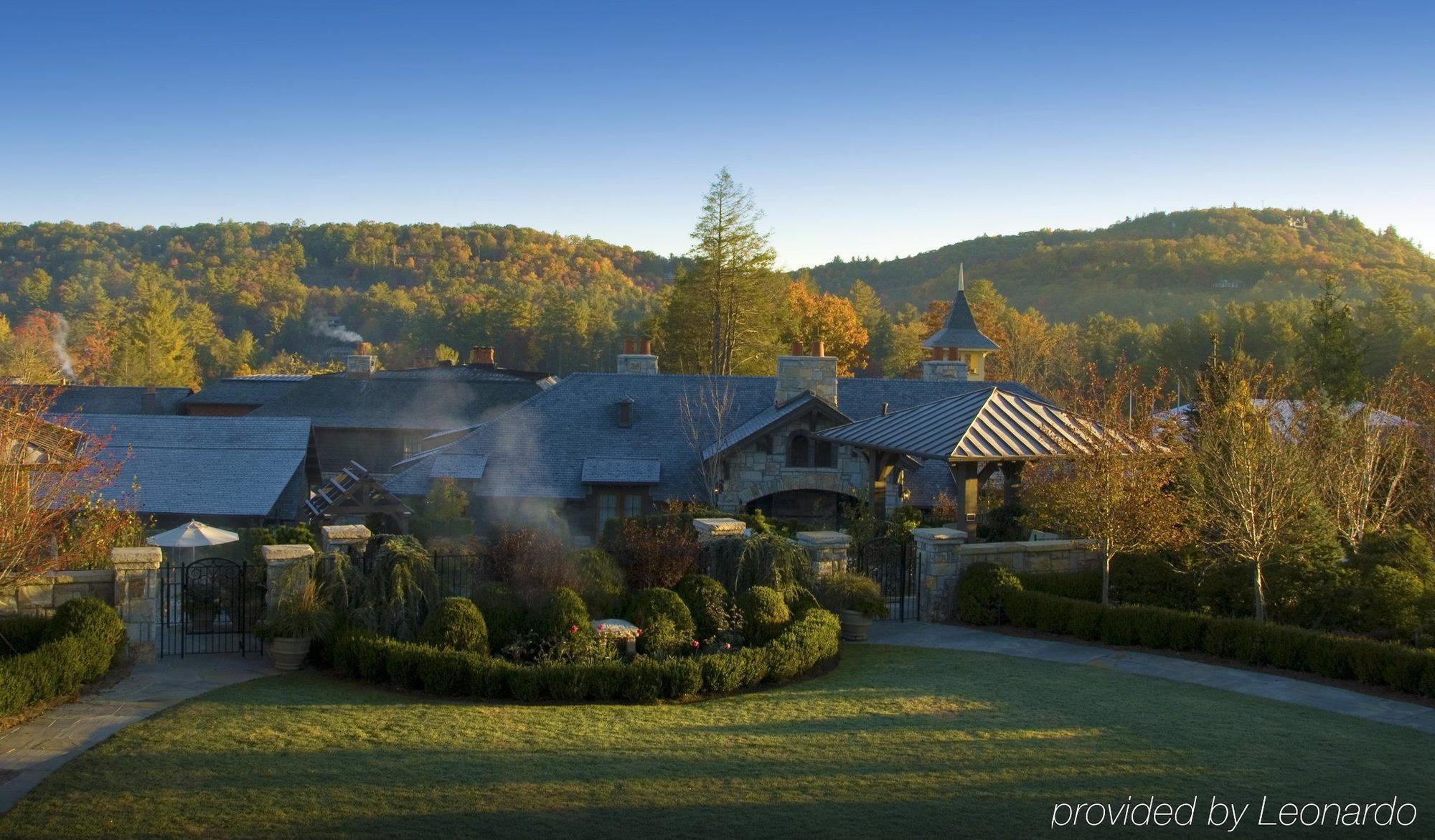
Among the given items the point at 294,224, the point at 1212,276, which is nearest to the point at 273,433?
the point at 1212,276

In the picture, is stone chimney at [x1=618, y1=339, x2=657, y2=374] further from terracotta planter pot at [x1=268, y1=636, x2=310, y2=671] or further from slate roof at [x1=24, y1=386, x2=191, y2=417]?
slate roof at [x1=24, y1=386, x2=191, y2=417]

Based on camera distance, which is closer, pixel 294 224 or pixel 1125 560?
pixel 1125 560

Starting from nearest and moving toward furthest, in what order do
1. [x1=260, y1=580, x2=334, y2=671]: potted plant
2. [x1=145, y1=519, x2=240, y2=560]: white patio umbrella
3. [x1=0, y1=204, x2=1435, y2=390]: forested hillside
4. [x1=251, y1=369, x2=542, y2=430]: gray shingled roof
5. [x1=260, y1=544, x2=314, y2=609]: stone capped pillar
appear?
[x1=260, y1=580, x2=334, y2=671]: potted plant
[x1=260, y1=544, x2=314, y2=609]: stone capped pillar
[x1=145, y1=519, x2=240, y2=560]: white patio umbrella
[x1=251, y1=369, x2=542, y2=430]: gray shingled roof
[x1=0, y1=204, x2=1435, y2=390]: forested hillside

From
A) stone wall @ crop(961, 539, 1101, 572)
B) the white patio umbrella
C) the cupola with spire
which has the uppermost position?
the cupola with spire

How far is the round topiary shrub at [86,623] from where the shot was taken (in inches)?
458

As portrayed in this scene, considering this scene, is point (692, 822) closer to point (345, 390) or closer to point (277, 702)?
point (277, 702)

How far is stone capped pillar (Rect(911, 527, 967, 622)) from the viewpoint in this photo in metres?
16.3

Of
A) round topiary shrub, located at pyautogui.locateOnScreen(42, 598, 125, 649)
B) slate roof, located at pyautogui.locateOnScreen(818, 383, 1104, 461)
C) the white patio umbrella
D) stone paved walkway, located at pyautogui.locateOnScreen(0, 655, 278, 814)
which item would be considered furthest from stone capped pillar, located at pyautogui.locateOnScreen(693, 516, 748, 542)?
A: the white patio umbrella

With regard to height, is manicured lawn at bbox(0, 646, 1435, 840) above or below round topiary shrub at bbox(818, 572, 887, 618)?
below

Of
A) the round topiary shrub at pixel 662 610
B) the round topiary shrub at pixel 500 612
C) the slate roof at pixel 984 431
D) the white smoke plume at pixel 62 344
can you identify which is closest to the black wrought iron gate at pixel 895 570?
the slate roof at pixel 984 431

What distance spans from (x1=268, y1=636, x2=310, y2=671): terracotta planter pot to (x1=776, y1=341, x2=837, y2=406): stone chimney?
16.8 metres

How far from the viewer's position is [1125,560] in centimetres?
1691

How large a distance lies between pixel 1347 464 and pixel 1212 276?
78.5 metres

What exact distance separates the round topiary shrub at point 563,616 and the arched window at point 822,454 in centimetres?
1446
